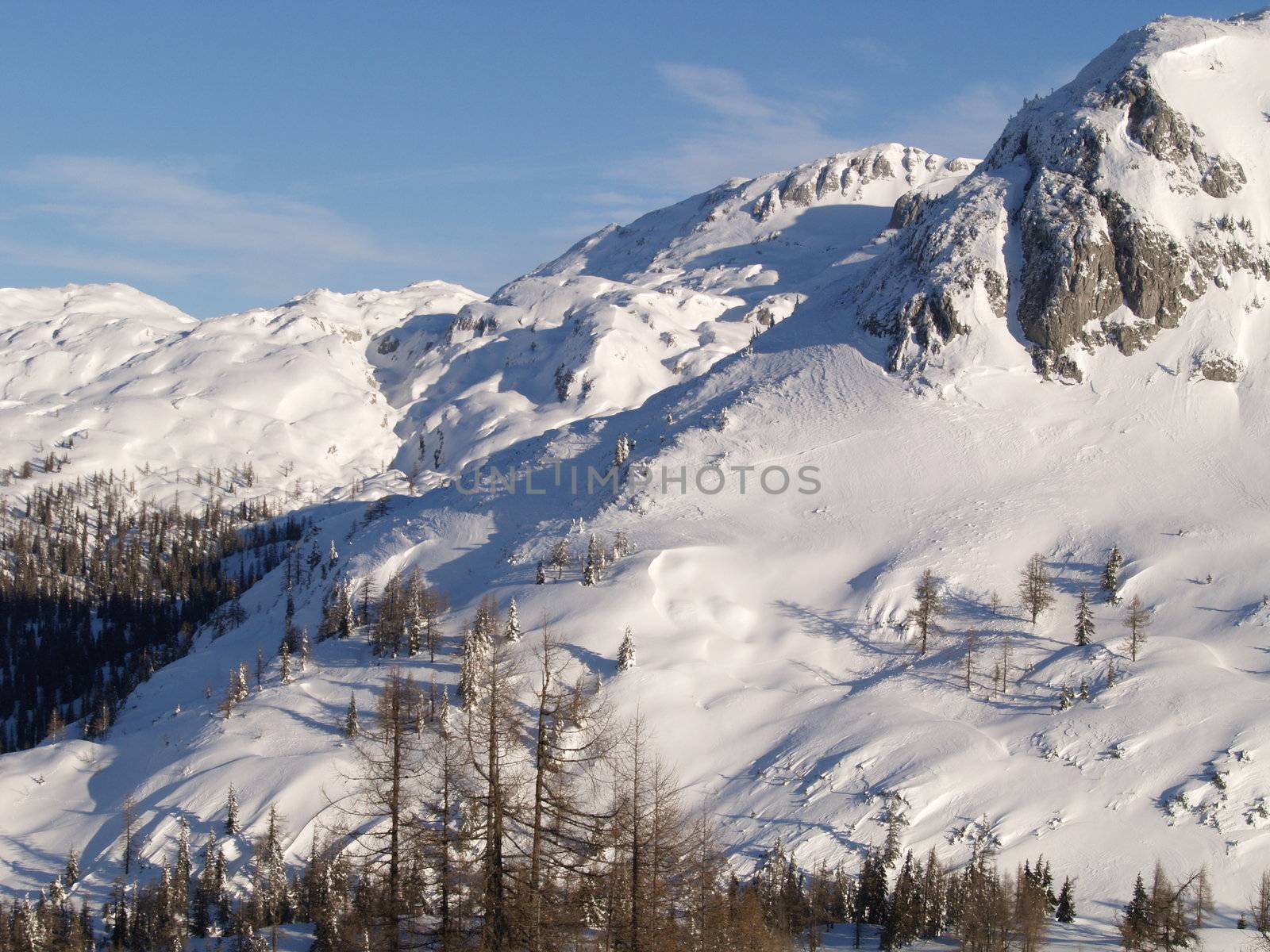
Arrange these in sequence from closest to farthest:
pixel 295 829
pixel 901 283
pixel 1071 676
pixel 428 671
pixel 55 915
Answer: pixel 55 915, pixel 295 829, pixel 1071 676, pixel 428 671, pixel 901 283

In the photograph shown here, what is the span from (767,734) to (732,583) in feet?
62.0

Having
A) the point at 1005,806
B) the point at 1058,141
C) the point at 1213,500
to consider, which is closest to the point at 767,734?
the point at 1005,806

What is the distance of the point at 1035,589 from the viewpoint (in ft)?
291

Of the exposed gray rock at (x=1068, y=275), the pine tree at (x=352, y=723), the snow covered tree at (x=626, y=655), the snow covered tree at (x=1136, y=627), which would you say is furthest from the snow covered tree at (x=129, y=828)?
the exposed gray rock at (x=1068, y=275)

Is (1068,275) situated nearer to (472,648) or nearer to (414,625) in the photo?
(472,648)

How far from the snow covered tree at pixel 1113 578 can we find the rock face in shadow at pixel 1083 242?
1100 inches

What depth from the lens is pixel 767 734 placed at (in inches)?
3191

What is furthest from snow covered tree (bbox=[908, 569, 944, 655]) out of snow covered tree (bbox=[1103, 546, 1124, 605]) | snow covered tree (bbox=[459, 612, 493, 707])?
snow covered tree (bbox=[459, 612, 493, 707])

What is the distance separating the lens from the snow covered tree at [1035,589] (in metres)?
88.7

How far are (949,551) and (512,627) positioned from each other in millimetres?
38272

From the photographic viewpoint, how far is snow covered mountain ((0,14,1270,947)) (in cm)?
7288

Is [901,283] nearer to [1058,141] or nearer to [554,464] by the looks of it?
[1058,141]

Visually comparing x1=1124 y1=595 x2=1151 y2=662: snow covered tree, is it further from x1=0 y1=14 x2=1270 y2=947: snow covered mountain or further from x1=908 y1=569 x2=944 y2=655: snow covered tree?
x1=908 y1=569 x2=944 y2=655: snow covered tree

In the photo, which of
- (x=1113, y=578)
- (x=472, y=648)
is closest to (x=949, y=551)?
(x=1113, y=578)
